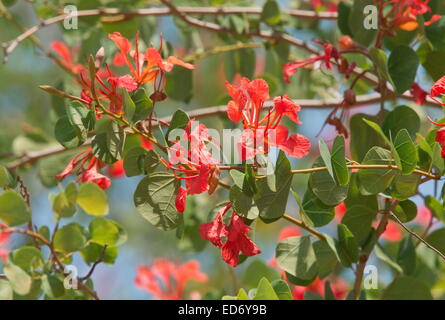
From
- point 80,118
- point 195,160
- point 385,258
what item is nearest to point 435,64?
point 385,258

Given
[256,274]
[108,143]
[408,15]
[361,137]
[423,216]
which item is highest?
[408,15]

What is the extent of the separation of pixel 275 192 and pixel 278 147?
0.22ft

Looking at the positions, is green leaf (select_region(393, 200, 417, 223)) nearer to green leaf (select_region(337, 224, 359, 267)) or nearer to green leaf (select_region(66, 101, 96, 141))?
green leaf (select_region(337, 224, 359, 267))

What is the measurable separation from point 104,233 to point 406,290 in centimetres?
55

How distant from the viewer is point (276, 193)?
1.07 metres

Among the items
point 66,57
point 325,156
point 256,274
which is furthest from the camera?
point 66,57

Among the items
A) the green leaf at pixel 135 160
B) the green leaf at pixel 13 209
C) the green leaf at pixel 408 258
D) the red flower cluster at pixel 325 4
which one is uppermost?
the red flower cluster at pixel 325 4

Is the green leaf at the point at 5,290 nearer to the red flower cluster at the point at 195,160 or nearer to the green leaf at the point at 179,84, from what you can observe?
the red flower cluster at the point at 195,160

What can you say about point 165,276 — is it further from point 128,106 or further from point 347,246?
point 128,106

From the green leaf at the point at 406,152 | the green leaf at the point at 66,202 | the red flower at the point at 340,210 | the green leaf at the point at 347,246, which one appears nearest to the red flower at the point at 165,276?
the red flower at the point at 340,210

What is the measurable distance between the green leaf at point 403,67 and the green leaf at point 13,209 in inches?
26.6

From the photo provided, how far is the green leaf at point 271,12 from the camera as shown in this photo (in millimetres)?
1671
